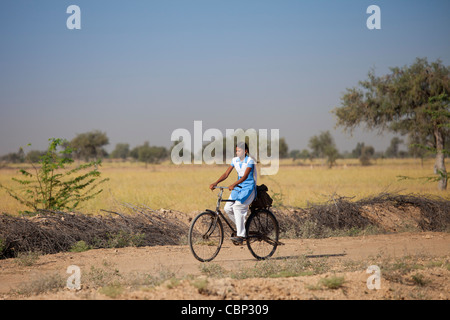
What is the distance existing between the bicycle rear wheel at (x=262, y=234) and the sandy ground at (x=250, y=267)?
0.76 ft

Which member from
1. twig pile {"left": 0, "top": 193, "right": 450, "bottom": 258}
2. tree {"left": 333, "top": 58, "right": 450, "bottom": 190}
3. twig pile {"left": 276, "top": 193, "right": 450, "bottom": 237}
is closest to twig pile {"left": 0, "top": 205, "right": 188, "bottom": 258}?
twig pile {"left": 0, "top": 193, "right": 450, "bottom": 258}

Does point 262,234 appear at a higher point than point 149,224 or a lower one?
higher

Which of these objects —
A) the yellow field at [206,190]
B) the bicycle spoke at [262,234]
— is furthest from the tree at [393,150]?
the bicycle spoke at [262,234]

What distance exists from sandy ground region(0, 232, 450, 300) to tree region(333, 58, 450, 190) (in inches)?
601

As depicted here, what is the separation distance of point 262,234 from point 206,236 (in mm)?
1138

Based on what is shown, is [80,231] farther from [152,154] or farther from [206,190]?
[152,154]

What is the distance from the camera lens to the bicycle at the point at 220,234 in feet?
27.4

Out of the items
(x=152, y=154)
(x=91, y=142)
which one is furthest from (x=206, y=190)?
(x=152, y=154)

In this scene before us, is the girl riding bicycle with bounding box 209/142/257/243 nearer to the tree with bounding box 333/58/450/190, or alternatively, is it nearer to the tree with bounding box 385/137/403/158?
the tree with bounding box 333/58/450/190

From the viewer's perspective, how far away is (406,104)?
1038 inches

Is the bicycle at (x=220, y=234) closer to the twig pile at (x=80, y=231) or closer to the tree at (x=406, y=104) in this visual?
the twig pile at (x=80, y=231)

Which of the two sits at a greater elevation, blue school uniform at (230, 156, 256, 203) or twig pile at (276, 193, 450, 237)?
blue school uniform at (230, 156, 256, 203)

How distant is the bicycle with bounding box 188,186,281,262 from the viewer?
27.4 feet
